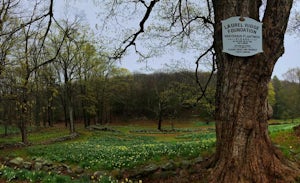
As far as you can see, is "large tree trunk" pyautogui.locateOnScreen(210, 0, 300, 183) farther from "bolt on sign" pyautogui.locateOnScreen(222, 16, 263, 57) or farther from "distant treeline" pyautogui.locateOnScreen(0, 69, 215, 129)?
"distant treeline" pyautogui.locateOnScreen(0, 69, 215, 129)

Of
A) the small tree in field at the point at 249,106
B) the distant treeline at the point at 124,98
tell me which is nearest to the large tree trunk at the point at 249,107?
the small tree in field at the point at 249,106

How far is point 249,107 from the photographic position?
4160 millimetres

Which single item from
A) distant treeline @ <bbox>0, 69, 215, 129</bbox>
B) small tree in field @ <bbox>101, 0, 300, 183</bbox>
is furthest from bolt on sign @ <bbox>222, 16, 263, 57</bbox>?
distant treeline @ <bbox>0, 69, 215, 129</bbox>

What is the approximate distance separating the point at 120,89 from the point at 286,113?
29.6 meters

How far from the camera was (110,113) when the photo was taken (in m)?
53.7

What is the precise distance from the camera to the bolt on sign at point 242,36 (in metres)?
4.22

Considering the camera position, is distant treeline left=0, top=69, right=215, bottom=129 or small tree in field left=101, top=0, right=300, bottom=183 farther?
distant treeline left=0, top=69, right=215, bottom=129

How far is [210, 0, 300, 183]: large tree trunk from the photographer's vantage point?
4137 millimetres

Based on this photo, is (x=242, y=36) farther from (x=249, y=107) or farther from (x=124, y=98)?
(x=124, y=98)

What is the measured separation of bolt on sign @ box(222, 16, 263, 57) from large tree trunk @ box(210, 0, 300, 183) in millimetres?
107

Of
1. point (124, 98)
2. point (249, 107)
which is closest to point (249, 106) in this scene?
point (249, 107)

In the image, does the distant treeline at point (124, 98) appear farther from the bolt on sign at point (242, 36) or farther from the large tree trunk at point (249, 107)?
the bolt on sign at point (242, 36)

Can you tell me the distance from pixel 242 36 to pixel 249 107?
1.17 meters

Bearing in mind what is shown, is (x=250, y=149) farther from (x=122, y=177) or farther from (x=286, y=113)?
(x=286, y=113)
